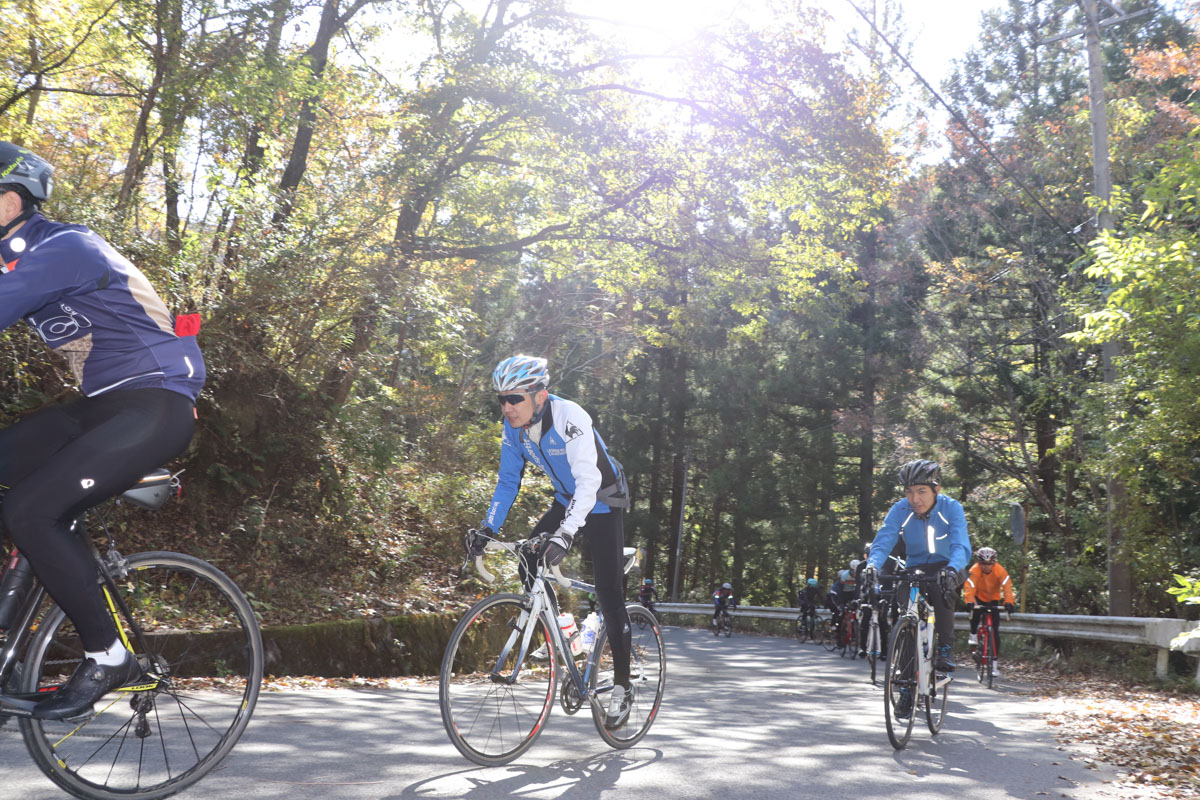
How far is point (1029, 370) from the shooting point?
29.5m

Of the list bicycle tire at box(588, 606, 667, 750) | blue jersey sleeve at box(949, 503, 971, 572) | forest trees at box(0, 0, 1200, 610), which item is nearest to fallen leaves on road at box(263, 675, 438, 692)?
forest trees at box(0, 0, 1200, 610)

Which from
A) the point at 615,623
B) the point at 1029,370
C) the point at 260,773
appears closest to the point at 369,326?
the point at 615,623

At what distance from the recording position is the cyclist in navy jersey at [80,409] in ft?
10.5

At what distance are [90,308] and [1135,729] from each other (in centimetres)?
827

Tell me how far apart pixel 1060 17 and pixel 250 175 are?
82.6ft

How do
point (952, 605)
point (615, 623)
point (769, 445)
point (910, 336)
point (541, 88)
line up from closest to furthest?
1. point (615, 623)
2. point (952, 605)
3. point (541, 88)
4. point (910, 336)
5. point (769, 445)

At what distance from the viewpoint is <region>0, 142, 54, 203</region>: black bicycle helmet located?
10.5 feet

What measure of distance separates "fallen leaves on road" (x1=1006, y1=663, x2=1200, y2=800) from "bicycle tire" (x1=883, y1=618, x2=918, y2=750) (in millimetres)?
1140

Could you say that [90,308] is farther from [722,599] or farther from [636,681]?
[722,599]

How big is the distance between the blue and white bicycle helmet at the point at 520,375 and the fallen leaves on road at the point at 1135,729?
395 centimetres

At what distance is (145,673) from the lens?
359 cm

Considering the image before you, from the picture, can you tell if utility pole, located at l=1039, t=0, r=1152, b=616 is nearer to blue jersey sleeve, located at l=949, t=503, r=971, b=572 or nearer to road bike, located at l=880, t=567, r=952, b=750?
blue jersey sleeve, located at l=949, t=503, r=971, b=572

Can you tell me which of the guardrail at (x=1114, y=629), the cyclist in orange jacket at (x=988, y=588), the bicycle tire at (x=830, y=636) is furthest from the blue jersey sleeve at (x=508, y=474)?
the bicycle tire at (x=830, y=636)

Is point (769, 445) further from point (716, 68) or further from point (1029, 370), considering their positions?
point (716, 68)
